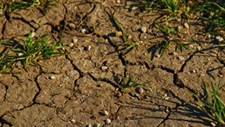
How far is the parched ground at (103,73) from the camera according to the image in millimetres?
3486

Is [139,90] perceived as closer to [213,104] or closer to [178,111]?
[178,111]

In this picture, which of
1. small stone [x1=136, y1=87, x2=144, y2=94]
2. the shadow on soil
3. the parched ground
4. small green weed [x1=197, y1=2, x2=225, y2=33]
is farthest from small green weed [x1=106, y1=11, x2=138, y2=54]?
small green weed [x1=197, y1=2, x2=225, y2=33]

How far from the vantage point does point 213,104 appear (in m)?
3.42

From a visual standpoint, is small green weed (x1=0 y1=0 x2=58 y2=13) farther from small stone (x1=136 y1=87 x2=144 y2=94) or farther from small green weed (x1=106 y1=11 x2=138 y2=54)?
small stone (x1=136 y1=87 x2=144 y2=94)

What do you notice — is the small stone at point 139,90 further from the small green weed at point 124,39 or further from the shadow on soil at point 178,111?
the small green weed at point 124,39

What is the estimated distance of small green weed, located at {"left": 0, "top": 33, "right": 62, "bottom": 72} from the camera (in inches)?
149

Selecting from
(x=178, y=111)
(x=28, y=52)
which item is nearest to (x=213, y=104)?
(x=178, y=111)

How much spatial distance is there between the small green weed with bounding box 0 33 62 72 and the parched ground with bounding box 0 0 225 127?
0.06 meters

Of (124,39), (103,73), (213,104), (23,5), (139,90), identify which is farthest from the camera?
(23,5)

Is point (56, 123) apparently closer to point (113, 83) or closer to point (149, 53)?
point (113, 83)

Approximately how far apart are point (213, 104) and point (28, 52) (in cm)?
140

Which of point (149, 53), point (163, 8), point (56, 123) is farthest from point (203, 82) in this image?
point (56, 123)

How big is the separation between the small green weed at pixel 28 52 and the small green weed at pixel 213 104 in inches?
43.9

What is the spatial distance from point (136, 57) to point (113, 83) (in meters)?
0.31
